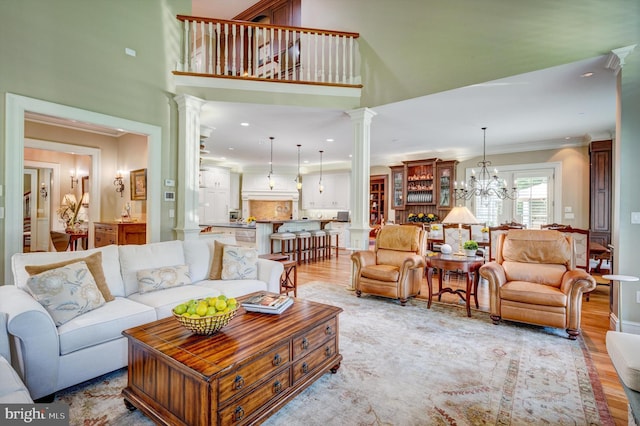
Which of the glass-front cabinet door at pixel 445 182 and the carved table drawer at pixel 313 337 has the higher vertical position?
the glass-front cabinet door at pixel 445 182

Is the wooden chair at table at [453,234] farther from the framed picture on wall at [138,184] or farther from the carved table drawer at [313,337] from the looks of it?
the framed picture on wall at [138,184]

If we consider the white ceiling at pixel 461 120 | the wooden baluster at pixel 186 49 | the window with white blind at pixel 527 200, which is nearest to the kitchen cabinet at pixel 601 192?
the white ceiling at pixel 461 120

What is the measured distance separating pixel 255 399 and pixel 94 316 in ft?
4.71

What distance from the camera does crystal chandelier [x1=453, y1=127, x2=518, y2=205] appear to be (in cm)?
725

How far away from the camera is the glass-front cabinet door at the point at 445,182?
8039 mm

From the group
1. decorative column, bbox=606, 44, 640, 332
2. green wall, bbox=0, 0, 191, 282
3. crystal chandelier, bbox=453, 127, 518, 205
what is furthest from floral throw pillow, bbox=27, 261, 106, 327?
crystal chandelier, bbox=453, 127, 518, 205

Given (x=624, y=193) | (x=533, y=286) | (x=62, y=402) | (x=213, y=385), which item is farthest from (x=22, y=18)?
(x=624, y=193)

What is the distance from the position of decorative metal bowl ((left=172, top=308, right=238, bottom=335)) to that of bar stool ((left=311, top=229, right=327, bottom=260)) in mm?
5643

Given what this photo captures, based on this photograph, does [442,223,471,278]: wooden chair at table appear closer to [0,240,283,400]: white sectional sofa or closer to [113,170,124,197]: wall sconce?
[0,240,283,400]: white sectional sofa

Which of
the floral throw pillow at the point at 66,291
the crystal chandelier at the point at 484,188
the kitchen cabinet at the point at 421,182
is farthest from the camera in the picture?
the kitchen cabinet at the point at 421,182

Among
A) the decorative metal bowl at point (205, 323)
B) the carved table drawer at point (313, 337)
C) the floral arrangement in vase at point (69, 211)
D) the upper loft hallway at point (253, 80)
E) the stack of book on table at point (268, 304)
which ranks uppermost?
the upper loft hallway at point (253, 80)

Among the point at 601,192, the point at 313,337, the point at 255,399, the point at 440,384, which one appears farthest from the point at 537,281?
the point at 601,192

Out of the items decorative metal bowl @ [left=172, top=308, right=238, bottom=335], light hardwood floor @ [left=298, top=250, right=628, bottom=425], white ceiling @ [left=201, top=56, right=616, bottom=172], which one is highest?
white ceiling @ [left=201, top=56, right=616, bottom=172]

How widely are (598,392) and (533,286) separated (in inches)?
51.5
